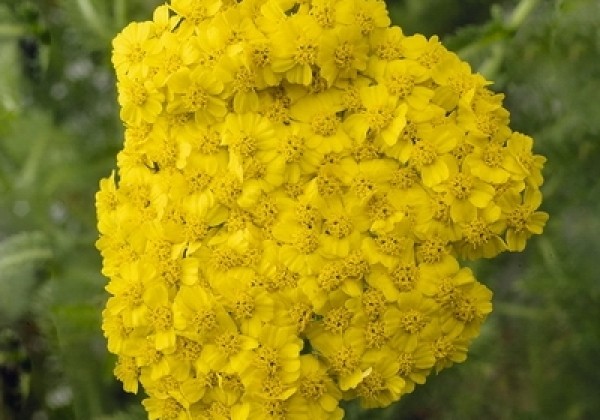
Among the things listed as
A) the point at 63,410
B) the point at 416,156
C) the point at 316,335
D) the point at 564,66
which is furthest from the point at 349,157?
the point at 564,66

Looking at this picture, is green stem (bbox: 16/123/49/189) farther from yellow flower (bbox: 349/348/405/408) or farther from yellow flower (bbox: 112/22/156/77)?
yellow flower (bbox: 349/348/405/408)


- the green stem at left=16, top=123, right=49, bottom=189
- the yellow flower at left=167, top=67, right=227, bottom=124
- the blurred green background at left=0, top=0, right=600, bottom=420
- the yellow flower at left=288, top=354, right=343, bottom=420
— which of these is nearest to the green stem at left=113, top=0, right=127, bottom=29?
the blurred green background at left=0, top=0, right=600, bottom=420

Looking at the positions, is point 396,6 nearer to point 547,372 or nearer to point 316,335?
point 547,372

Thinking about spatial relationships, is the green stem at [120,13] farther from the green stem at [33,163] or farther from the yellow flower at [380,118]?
the yellow flower at [380,118]

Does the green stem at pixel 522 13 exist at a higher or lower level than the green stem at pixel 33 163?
lower

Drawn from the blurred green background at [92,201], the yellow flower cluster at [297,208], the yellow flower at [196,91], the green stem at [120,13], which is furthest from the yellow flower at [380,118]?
the green stem at [120,13]

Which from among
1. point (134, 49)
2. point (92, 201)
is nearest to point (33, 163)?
point (92, 201)
